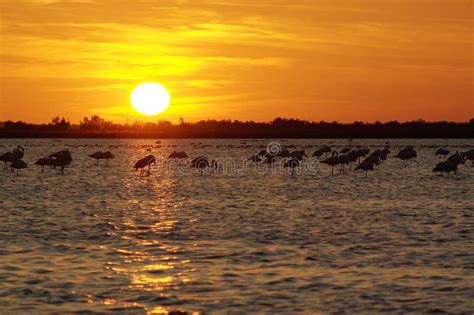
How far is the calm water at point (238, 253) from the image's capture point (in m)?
14.1

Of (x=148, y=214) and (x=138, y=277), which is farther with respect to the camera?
(x=148, y=214)

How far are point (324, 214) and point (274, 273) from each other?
475 inches

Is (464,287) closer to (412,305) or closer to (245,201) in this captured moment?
(412,305)

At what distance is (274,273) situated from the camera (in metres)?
16.3

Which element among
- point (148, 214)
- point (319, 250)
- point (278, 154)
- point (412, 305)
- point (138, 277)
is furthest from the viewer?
point (278, 154)

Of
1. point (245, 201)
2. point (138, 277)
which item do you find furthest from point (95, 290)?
point (245, 201)

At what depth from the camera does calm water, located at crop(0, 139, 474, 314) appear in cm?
1413

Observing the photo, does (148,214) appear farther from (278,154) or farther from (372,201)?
(278,154)

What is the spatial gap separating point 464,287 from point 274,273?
3.71m

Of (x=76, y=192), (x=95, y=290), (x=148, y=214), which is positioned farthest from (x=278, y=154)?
(x=95, y=290)

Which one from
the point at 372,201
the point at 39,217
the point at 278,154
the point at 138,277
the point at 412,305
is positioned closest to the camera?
the point at 412,305

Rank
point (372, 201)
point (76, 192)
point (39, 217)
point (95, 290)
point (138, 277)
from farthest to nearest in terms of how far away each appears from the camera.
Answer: point (76, 192) < point (372, 201) < point (39, 217) < point (138, 277) < point (95, 290)

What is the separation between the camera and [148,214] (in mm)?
29094

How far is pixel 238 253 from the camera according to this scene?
61.9 ft
